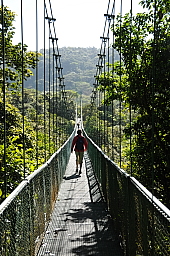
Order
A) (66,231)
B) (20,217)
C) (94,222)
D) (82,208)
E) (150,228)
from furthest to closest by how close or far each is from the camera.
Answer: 1. (82,208)
2. (94,222)
3. (66,231)
4. (20,217)
5. (150,228)

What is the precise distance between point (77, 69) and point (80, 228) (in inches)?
4774

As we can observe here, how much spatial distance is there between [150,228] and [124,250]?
Result: 118 cm

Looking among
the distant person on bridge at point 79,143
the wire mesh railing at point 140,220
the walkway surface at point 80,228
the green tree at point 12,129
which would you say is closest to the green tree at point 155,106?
the distant person on bridge at point 79,143

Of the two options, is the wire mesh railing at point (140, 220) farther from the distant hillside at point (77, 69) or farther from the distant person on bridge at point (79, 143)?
the distant hillside at point (77, 69)

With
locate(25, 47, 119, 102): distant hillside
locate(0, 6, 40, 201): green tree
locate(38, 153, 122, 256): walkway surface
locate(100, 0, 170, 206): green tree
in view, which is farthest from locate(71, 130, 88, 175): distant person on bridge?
locate(25, 47, 119, 102): distant hillside

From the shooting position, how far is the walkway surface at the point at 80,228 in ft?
11.5

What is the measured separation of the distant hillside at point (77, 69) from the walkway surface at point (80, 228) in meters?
86.5

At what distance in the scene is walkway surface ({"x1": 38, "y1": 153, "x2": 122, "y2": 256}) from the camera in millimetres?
3512

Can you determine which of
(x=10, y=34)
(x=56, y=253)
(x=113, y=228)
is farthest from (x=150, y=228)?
(x=10, y=34)

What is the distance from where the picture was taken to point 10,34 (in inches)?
418

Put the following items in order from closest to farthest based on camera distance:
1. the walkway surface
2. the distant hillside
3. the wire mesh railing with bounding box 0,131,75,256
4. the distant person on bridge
A: 1. the wire mesh railing with bounding box 0,131,75,256
2. the walkway surface
3. the distant person on bridge
4. the distant hillside

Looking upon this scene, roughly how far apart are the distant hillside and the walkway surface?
284 feet

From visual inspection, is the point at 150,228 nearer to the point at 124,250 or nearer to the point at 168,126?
the point at 124,250

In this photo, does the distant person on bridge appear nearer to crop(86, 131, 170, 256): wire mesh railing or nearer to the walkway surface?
the walkway surface
